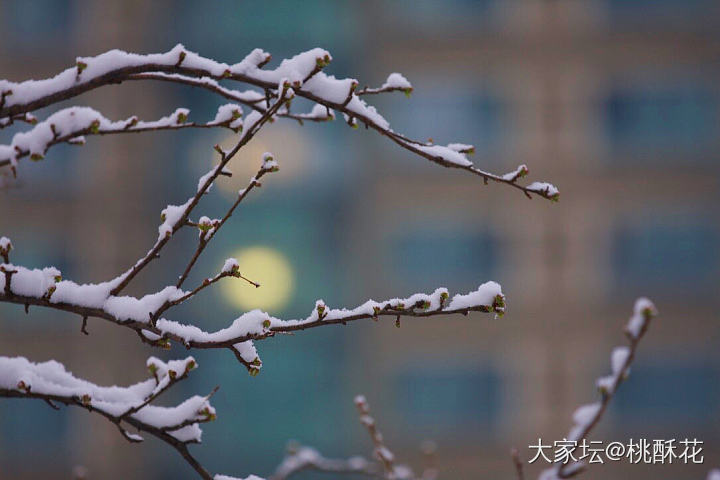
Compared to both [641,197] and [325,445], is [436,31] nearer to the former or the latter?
[641,197]

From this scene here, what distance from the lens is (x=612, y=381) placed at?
2135mm

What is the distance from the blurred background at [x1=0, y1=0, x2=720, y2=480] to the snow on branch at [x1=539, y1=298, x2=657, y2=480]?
2214cm

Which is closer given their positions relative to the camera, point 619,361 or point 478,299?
point 619,361

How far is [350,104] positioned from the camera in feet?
9.06

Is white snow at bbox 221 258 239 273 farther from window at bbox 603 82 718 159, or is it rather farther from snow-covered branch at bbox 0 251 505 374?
window at bbox 603 82 718 159

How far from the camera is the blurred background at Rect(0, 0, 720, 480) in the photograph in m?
24.6

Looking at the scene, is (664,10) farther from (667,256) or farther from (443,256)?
(443,256)

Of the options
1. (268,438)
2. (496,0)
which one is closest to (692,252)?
(496,0)

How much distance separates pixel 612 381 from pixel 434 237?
23214 mm

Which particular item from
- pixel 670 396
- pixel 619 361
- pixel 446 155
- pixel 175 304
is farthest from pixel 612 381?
pixel 670 396

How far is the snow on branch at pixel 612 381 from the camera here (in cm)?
202

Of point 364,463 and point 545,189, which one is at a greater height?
point 545,189

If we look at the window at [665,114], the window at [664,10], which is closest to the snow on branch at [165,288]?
the window at [665,114]

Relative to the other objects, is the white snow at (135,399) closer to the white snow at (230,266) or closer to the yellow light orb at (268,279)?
the white snow at (230,266)
